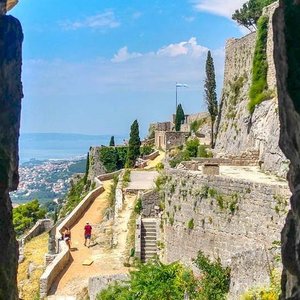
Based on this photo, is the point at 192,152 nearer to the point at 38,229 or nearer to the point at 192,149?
the point at 192,149

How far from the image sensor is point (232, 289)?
1770cm

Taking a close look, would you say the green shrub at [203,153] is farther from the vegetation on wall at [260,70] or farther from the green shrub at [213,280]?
the green shrub at [213,280]

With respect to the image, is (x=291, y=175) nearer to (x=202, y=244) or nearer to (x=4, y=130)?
(x=4, y=130)

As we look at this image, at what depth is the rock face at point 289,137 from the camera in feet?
32.7

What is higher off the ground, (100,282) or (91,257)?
(100,282)

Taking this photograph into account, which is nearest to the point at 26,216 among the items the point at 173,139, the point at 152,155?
the point at 152,155

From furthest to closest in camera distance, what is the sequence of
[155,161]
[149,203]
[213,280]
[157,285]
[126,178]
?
[155,161] → [126,178] → [149,203] → [213,280] → [157,285]

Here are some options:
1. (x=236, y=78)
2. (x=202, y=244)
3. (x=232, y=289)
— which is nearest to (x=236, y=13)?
(x=236, y=78)

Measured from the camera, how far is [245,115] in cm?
3900

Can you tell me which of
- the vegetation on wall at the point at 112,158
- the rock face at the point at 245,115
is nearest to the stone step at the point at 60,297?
the rock face at the point at 245,115

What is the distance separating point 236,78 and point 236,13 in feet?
58.3

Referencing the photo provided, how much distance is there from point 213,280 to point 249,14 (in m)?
43.1

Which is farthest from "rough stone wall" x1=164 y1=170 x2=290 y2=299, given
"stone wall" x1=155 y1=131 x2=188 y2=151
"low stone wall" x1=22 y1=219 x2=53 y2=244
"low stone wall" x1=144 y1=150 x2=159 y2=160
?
"stone wall" x1=155 y1=131 x2=188 y2=151

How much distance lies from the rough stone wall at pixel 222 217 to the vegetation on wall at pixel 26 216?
31.8 m
